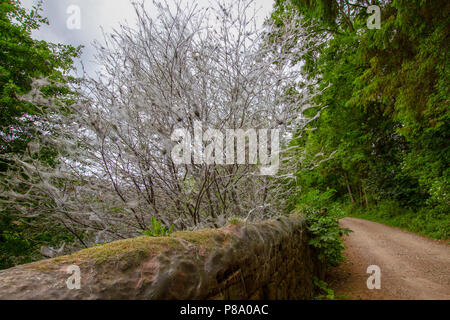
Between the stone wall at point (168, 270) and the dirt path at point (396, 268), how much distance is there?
8.39 feet

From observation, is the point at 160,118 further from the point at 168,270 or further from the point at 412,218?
the point at 412,218

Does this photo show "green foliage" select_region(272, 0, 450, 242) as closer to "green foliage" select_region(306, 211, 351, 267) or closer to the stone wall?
"green foliage" select_region(306, 211, 351, 267)

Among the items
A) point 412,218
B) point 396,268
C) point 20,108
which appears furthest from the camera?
point 412,218

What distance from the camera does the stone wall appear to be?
859mm

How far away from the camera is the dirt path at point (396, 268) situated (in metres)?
3.41

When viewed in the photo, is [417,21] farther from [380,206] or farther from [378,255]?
[380,206]

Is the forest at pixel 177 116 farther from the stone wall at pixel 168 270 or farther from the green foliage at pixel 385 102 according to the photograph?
the stone wall at pixel 168 270

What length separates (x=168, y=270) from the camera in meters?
1.13

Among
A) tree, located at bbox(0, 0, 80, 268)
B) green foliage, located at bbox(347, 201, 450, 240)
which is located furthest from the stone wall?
green foliage, located at bbox(347, 201, 450, 240)

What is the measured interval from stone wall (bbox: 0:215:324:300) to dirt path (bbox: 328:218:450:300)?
101 inches

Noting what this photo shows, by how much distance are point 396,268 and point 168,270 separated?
5.51 meters

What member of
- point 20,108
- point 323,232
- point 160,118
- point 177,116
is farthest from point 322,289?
point 20,108

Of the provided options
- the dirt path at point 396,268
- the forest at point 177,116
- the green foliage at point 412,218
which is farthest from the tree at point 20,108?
the green foliage at point 412,218

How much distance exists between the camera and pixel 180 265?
1205mm
